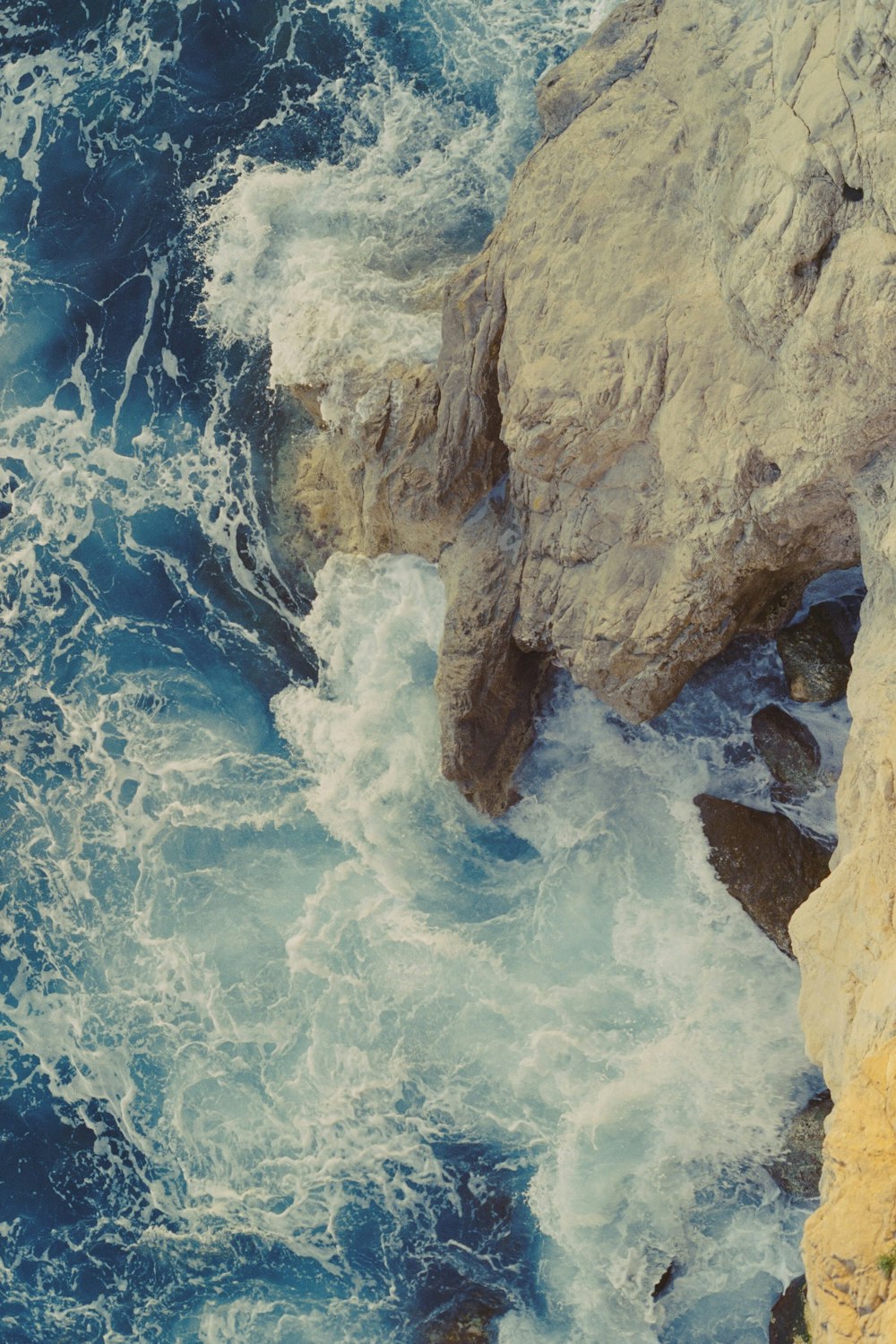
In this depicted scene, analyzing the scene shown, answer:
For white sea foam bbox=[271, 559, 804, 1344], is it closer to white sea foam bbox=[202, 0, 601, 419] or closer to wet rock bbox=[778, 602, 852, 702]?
wet rock bbox=[778, 602, 852, 702]

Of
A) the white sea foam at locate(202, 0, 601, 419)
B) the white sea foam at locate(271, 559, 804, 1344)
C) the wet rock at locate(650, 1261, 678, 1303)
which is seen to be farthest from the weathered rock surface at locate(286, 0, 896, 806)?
the wet rock at locate(650, 1261, 678, 1303)

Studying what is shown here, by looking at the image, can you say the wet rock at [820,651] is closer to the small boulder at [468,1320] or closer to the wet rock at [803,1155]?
the wet rock at [803,1155]

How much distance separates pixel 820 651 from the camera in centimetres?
2056

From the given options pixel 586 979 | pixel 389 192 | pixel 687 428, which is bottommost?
pixel 586 979

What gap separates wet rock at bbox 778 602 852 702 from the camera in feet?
67.3

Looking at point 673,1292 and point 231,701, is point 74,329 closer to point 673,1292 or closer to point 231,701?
point 231,701

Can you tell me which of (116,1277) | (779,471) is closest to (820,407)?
(779,471)

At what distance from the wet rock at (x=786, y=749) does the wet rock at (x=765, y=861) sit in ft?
2.09

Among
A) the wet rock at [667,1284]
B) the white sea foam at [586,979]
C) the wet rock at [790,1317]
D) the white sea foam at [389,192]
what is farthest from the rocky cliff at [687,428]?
the wet rock at [667,1284]

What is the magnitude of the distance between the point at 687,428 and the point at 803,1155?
1300 centimetres

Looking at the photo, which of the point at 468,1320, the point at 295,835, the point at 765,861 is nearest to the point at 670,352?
the point at 765,861

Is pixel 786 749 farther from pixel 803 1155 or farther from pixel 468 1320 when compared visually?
pixel 468 1320

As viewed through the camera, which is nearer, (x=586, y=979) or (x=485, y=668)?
(x=485, y=668)

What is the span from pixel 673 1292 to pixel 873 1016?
36.8 feet
